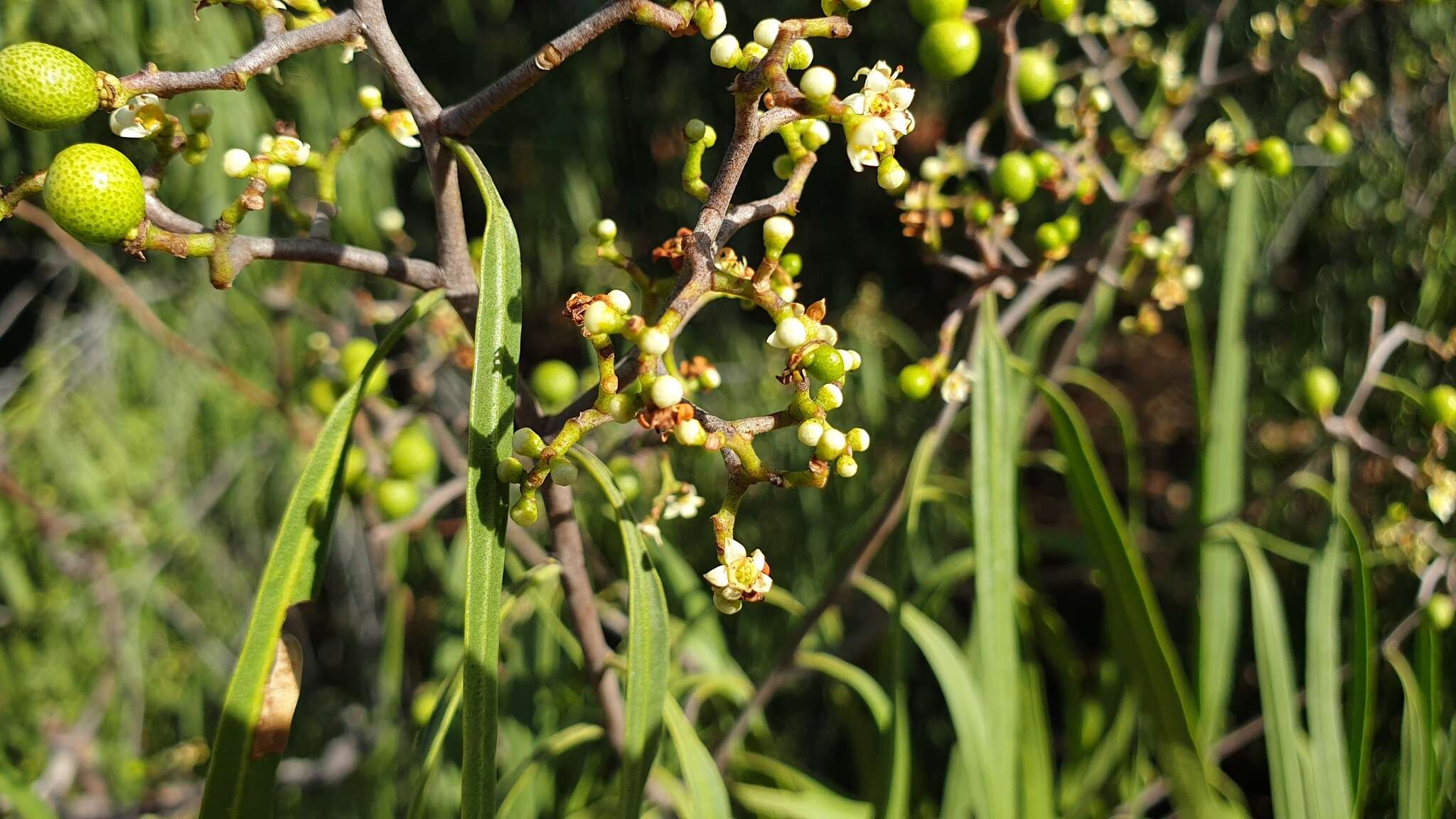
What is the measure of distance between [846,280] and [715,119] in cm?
40

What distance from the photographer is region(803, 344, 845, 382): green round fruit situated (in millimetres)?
403

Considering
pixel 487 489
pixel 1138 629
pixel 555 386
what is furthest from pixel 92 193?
pixel 1138 629

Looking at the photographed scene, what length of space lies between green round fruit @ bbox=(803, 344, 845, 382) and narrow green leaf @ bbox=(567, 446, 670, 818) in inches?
5.1

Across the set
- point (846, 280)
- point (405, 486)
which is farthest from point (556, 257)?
point (405, 486)

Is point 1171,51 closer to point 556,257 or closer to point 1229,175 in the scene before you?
point 1229,175

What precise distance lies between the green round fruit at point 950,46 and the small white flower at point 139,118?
53 centimetres

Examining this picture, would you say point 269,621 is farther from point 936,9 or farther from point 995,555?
point 936,9

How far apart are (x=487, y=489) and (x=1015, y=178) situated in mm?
521

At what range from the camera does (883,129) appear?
0.43m

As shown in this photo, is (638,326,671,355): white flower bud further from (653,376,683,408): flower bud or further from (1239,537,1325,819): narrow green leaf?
(1239,537,1325,819): narrow green leaf

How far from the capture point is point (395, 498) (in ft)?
2.85

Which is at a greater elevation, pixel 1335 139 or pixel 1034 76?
pixel 1034 76

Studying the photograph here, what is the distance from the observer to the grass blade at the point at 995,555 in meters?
0.70

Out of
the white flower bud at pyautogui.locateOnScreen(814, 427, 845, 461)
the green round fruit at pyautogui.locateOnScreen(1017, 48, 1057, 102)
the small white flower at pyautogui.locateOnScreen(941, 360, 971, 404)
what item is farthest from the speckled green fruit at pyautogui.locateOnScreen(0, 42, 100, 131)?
the green round fruit at pyautogui.locateOnScreen(1017, 48, 1057, 102)
